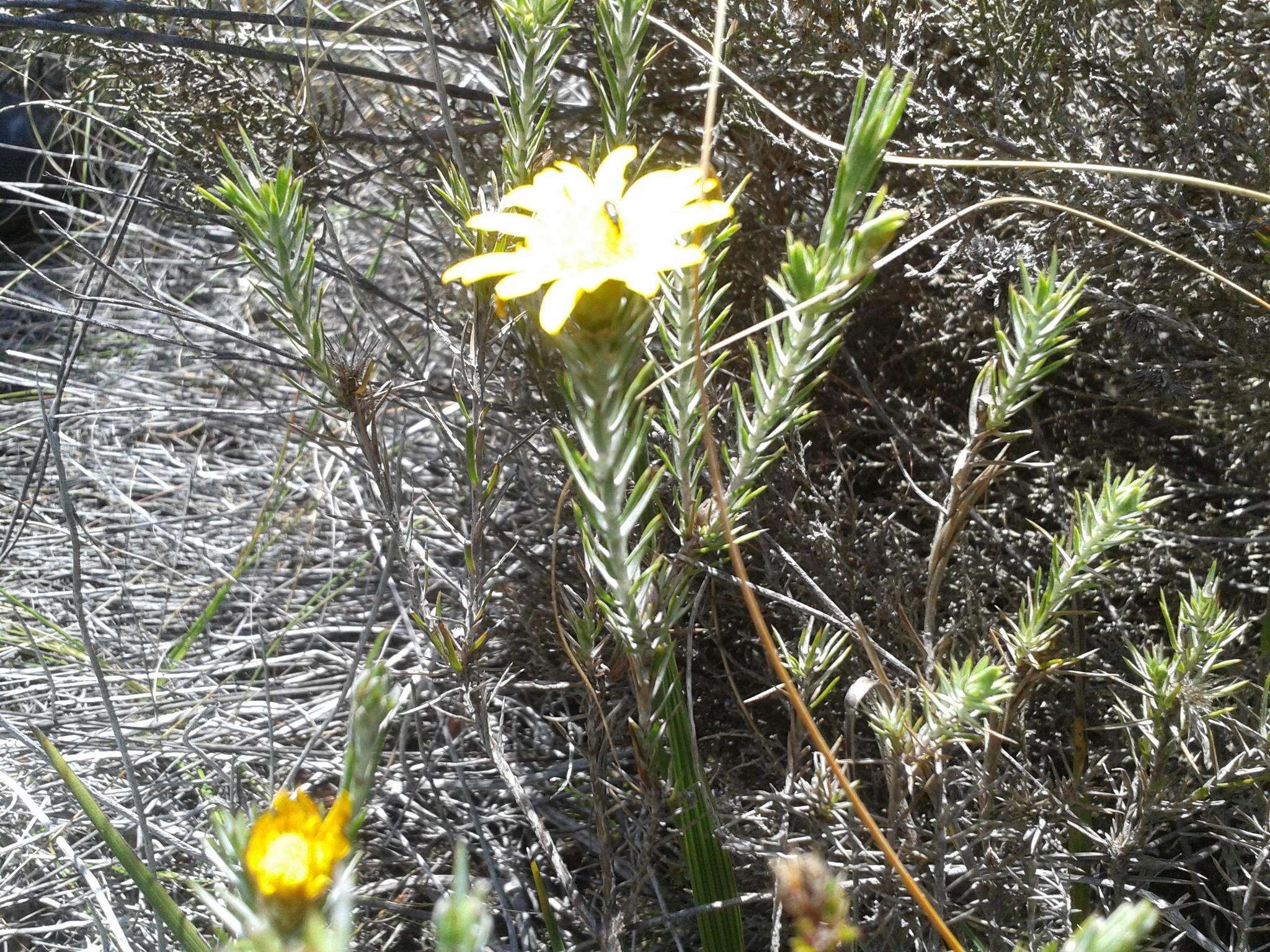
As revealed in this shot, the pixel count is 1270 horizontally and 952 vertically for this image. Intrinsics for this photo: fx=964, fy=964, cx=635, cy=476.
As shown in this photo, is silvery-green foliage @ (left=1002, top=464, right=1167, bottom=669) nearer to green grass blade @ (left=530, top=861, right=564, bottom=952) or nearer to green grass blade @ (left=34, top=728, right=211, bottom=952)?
green grass blade @ (left=530, top=861, right=564, bottom=952)

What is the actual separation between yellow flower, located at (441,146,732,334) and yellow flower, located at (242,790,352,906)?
1.05ft

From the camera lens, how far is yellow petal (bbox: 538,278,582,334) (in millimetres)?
590

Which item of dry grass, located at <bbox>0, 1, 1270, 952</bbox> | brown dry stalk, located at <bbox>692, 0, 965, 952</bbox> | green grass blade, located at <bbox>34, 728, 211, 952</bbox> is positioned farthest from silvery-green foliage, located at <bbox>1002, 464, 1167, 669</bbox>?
green grass blade, located at <bbox>34, 728, 211, 952</bbox>

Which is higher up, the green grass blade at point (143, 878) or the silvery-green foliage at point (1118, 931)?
the silvery-green foliage at point (1118, 931)

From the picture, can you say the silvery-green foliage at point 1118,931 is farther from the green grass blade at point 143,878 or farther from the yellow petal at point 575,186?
the green grass blade at point 143,878

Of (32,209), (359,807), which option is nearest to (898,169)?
(359,807)

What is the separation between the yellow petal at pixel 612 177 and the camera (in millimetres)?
710

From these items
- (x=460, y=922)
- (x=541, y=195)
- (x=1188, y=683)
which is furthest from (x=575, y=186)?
(x=1188, y=683)

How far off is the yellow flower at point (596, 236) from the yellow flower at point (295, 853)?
0.32 m

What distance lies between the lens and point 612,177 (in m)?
0.73

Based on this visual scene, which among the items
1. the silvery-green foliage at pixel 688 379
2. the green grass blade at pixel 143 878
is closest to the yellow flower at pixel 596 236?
the silvery-green foliage at pixel 688 379

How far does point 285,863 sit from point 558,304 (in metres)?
0.36

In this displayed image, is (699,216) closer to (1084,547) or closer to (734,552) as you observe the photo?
(734,552)

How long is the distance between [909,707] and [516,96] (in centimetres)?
71
